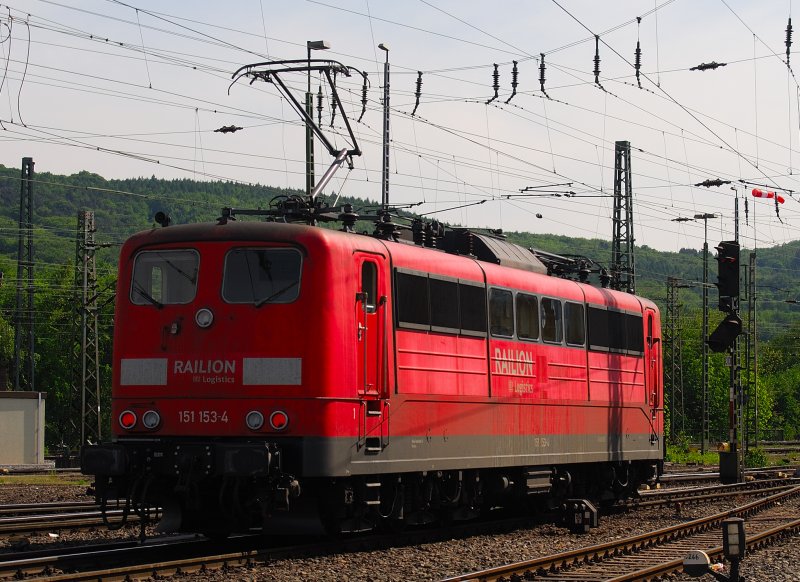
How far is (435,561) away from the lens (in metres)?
14.0

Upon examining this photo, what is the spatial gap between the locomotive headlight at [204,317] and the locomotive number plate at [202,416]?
0.99 m

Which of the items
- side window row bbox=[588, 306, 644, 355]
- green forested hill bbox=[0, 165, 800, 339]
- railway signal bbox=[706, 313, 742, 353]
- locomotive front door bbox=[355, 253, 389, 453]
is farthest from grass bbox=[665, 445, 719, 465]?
green forested hill bbox=[0, 165, 800, 339]

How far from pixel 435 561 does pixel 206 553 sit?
2626 millimetres

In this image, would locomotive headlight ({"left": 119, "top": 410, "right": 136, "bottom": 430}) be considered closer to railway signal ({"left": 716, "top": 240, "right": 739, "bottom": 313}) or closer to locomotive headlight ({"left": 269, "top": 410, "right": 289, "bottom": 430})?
locomotive headlight ({"left": 269, "top": 410, "right": 289, "bottom": 430})

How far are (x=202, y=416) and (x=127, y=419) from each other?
1.04 metres

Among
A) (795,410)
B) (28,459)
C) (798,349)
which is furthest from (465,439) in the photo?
(798,349)

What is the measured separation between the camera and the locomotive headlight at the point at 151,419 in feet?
45.8

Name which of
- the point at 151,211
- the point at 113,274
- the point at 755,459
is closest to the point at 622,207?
the point at 755,459

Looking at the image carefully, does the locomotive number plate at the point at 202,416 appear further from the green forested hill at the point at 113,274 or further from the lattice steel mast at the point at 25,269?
the lattice steel mast at the point at 25,269

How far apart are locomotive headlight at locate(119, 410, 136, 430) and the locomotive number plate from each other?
650 mm

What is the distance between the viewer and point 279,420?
13.5 metres

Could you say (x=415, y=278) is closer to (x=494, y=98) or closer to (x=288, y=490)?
(x=288, y=490)

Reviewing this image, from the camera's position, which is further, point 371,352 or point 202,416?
point 371,352

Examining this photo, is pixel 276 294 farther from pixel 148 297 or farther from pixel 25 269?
pixel 25 269
